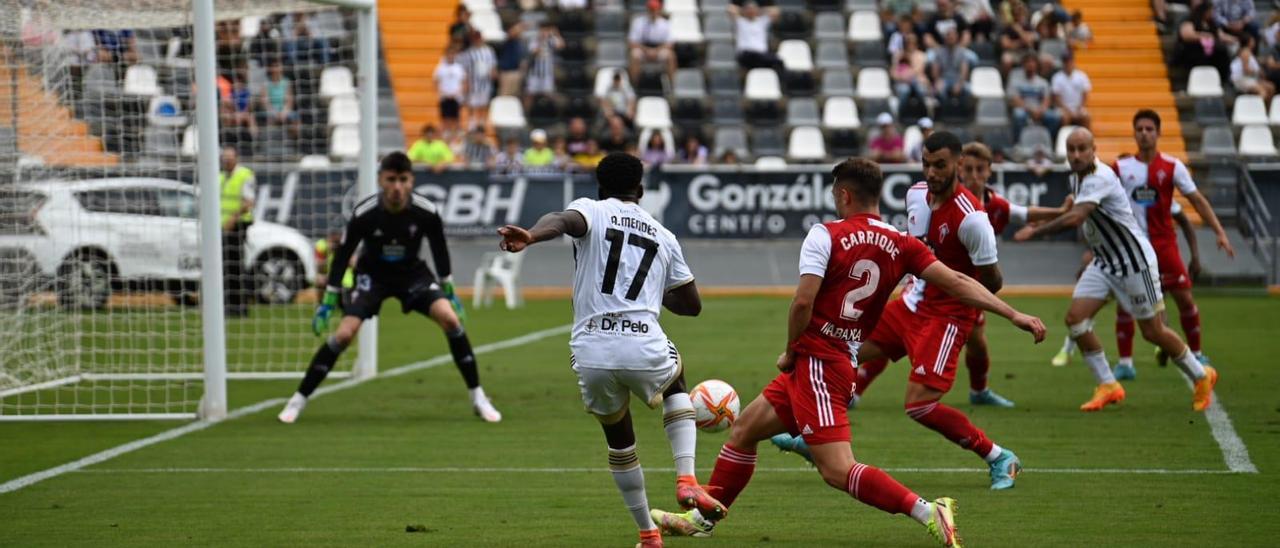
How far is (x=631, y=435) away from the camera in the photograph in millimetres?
7332

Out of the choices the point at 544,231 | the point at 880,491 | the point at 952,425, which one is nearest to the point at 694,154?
the point at 952,425

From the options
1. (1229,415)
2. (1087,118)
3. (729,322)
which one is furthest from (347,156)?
(1229,415)

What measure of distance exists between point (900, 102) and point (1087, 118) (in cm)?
347

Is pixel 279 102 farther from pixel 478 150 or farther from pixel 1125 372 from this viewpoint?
pixel 1125 372

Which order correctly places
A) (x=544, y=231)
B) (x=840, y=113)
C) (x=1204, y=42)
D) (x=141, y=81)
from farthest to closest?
(x=1204, y=42) → (x=840, y=113) → (x=141, y=81) → (x=544, y=231)

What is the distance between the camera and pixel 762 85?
32.7 m

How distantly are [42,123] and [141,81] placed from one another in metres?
1.67

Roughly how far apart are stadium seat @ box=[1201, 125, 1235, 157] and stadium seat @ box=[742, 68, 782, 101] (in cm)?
809

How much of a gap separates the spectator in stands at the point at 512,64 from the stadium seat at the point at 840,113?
19.9 feet

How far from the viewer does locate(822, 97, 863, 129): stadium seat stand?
31.8 metres

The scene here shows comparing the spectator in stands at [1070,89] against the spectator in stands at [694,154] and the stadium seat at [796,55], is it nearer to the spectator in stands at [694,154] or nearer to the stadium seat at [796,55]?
the stadium seat at [796,55]

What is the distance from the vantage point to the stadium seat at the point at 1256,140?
30.4 meters

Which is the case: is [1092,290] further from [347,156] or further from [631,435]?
[347,156]

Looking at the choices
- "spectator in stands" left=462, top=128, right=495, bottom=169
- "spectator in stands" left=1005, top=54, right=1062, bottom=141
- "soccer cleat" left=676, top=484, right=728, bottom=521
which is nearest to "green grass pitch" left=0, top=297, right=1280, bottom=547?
"soccer cleat" left=676, top=484, right=728, bottom=521
